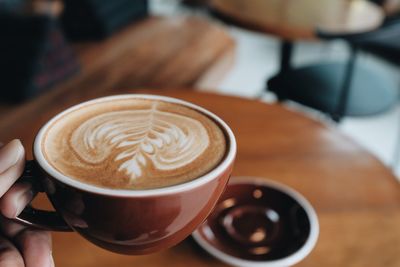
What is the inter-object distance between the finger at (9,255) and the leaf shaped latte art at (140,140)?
13 centimetres

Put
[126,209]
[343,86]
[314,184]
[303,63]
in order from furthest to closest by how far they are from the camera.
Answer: [303,63], [343,86], [314,184], [126,209]

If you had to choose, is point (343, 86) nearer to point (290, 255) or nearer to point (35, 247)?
point (290, 255)

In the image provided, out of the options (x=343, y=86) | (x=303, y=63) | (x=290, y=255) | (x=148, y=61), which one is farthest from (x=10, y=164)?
(x=303, y=63)

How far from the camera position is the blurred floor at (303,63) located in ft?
6.41

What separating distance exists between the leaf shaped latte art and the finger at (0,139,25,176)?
2.0 inches

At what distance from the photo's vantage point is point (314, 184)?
631 millimetres

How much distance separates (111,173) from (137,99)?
127 millimetres

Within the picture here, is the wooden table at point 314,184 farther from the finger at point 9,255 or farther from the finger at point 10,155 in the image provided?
the finger at point 10,155

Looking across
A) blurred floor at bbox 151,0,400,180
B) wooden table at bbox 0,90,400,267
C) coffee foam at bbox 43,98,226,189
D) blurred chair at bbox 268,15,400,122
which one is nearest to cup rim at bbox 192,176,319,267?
wooden table at bbox 0,90,400,267

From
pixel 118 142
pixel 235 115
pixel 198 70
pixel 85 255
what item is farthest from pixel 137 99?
pixel 198 70

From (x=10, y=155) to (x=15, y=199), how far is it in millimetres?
38

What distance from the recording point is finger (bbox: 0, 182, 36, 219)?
38 centimetres

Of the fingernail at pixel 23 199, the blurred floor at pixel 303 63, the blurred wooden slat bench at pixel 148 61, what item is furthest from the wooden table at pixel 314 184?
the blurred floor at pixel 303 63

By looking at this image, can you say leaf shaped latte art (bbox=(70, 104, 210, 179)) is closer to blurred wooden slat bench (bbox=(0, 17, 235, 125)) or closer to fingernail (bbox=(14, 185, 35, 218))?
fingernail (bbox=(14, 185, 35, 218))
